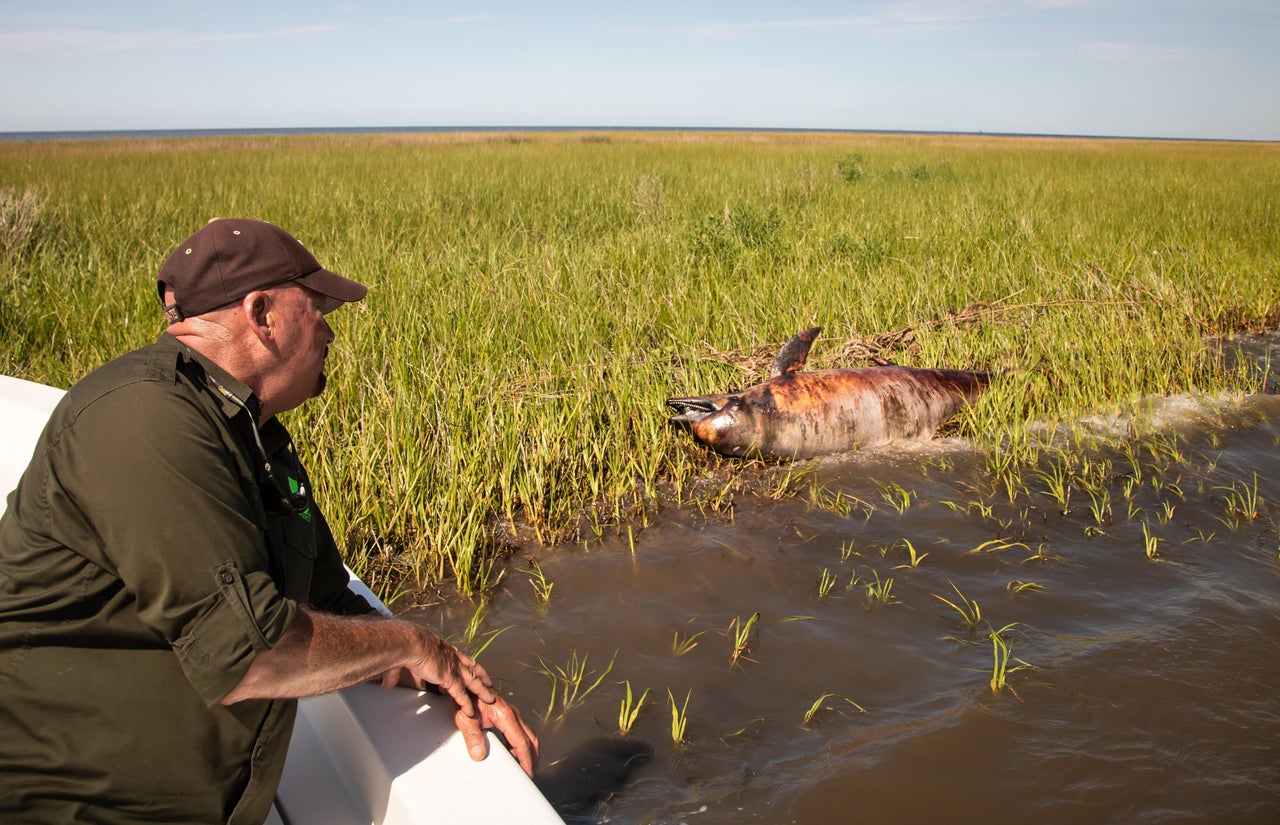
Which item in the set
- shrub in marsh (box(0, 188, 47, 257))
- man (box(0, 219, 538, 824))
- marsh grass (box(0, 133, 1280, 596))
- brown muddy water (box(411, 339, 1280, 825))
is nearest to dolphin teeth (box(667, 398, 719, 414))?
marsh grass (box(0, 133, 1280, 596))

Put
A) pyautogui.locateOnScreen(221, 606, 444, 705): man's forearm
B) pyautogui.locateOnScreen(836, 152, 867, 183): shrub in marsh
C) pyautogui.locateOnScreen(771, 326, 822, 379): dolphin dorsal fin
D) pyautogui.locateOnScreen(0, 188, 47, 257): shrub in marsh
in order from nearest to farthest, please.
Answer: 1. pyautogui.locateOnScreen(221, 606, 444, 705): man's forearm
2. pyautogui.locateOnScreen(771, 326, 822, 379): dolphin dorsal fin
3. pyautogui.locateOnScreen(0, 188, 47, 257): shrub in marsh
4. pyautogui.locateOnScreen(836, 152, 867, 183): shrub in marsh

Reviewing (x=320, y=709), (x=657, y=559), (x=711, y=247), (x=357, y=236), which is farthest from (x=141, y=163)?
(x=320, y=709)

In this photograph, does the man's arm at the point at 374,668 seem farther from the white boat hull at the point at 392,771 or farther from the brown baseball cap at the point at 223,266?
the brown baseball cap at the point at 223,266

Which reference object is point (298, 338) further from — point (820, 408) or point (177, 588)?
point (820, 408)

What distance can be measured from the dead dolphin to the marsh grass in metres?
0.18

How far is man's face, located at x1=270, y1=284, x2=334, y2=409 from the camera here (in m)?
1.57

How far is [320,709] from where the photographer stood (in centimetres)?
179

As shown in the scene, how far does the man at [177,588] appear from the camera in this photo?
125 cm

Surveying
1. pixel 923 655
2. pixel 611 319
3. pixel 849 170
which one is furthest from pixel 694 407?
pixel 849 170

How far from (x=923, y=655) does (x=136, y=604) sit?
2.34 m

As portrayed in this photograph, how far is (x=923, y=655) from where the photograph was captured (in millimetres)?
2803

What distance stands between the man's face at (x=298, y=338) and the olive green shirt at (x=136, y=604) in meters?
0.15

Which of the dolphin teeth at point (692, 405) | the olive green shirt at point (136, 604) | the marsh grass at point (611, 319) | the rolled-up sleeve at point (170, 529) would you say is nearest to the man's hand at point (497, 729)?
the olive green shirt at point (136, 604)

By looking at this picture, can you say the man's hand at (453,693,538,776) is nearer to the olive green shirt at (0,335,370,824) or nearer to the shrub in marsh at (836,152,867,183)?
the olive green shirt at (0,335,370,824)
